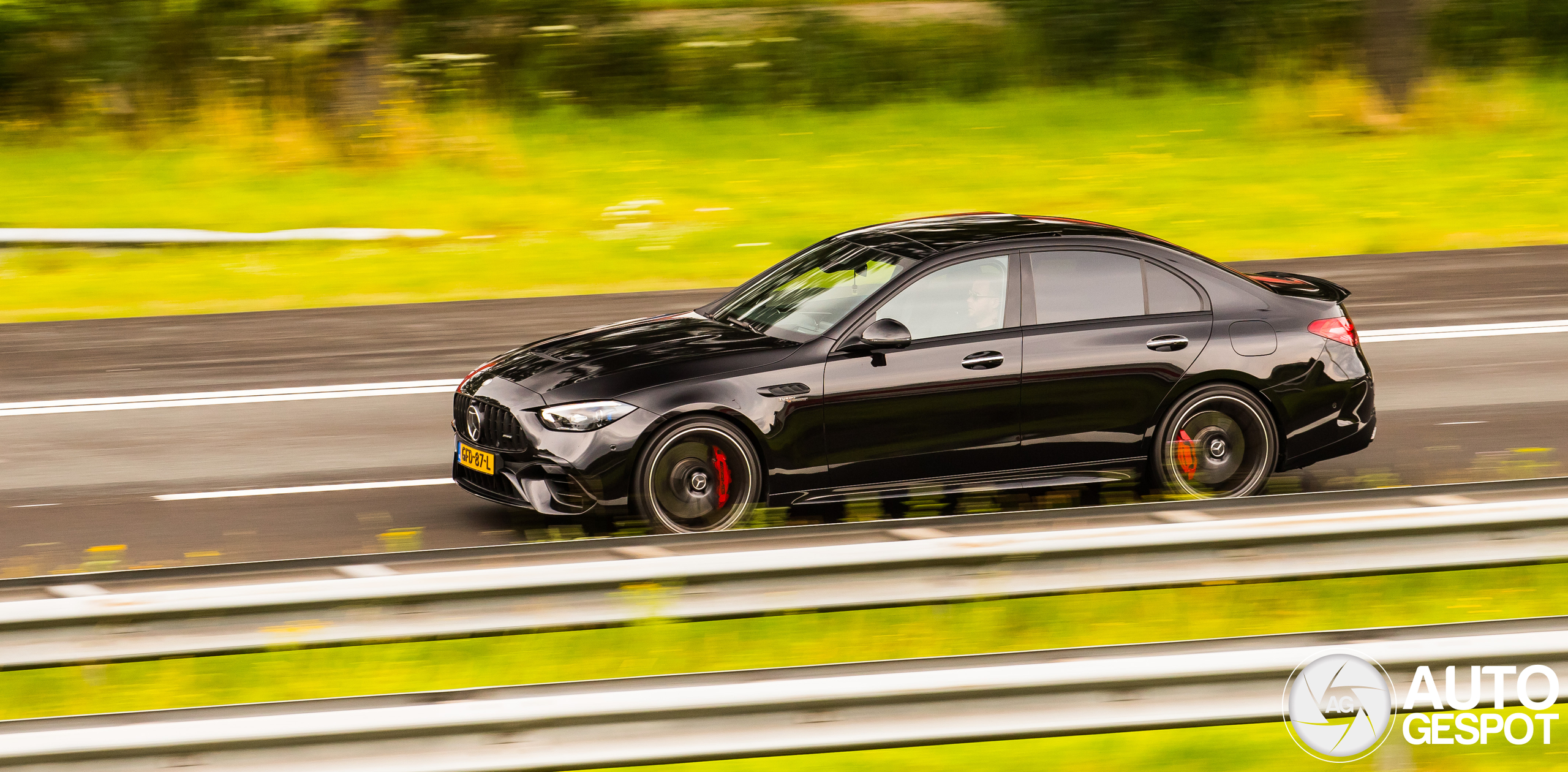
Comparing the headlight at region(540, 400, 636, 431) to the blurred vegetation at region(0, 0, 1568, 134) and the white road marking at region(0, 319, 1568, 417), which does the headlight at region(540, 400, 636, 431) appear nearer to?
the white road marking at region(0, 319, 1568, 417)

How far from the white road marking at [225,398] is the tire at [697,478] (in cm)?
421

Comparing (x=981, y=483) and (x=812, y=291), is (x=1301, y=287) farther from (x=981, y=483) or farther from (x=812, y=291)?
(x=812, y=291)

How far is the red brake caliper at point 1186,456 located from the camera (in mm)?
7977

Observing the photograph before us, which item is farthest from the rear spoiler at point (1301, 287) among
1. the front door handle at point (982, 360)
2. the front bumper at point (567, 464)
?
the front bumper at point (567, 464)

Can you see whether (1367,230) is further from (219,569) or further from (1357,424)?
(219,569)

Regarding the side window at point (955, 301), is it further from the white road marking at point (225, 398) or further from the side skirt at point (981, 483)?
the white road marking at point (225, 398)

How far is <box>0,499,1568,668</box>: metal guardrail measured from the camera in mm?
4641

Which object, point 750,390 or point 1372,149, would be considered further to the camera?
point 1372,149

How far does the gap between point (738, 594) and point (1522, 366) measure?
846 centimetres

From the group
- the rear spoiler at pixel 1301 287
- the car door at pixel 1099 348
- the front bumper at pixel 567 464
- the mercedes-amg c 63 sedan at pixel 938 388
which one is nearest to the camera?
the front bumper at pixel 567 464

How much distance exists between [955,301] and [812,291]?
0.80m

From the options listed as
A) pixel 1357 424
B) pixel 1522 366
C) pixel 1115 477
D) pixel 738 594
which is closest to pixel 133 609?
pixel 738 594

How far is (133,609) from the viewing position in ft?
15.1

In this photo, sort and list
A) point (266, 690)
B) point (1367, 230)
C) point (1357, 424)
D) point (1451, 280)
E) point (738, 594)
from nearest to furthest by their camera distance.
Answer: point (738, 594) → point (266, 690) → point (1357, 424) → point (1451, 280) → point (1367, 230)
